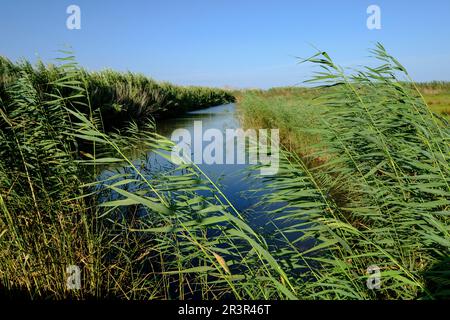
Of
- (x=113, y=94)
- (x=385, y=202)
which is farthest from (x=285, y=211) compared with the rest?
(x=113, y=94)

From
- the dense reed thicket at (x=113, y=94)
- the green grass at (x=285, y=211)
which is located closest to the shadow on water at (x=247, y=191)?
the green grass at (x=285, y=211)

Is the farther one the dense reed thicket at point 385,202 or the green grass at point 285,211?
the green grass at point 285,211

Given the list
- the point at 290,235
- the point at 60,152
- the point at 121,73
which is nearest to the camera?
the point at 60,152

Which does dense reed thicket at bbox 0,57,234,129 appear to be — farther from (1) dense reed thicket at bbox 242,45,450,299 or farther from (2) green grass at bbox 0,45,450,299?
(1) dense reed thicket at bbox 242,45,450,299

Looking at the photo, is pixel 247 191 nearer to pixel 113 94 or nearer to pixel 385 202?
pixel 385 202

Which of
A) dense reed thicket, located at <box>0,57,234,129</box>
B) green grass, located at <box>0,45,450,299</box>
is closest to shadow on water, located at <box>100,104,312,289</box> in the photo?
green grass, located at <box>0,45,450,299</box>

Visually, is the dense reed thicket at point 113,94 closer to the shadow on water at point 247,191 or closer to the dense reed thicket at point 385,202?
the shadow on water at point 247,191

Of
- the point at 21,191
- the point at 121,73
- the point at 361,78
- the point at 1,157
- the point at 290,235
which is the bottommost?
the point at 290,235
